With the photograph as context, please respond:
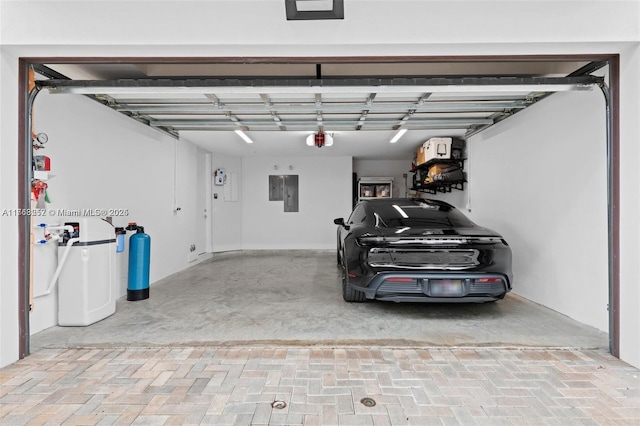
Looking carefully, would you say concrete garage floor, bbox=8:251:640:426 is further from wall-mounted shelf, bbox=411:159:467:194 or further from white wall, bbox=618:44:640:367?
wall-mounted shelf, bbox=411:159:467:194

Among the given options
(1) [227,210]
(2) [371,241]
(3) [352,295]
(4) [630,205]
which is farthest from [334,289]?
(1) [227,210]

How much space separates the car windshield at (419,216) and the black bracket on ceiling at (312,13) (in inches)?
77.7

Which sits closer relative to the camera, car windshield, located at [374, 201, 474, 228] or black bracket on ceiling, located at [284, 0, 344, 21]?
black bracket on ceiling, located at [284, 0, 344, 21]

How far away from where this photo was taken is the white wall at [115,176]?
289 centimetres

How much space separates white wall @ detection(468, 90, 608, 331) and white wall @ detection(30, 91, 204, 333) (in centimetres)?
509

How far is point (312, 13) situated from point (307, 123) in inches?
91.2

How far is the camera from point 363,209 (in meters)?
3.91

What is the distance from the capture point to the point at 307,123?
4395 mm

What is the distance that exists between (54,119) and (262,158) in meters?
5.01

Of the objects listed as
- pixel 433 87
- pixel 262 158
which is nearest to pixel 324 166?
pixel 262 158

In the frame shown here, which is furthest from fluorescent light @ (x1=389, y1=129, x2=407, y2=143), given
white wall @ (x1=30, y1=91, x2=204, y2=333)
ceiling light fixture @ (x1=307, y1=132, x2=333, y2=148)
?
white wall @ (x1=30, y1=91, x2=204, y2=333)

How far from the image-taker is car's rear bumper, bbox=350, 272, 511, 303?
2.71 m

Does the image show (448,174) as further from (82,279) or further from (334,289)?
(82,279)

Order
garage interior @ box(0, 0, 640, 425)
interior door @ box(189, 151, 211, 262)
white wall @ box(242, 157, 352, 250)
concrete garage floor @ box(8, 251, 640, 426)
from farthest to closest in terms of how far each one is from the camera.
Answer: white wall @ box(242, 157, 352, 250) < interior door @ box(189, 151, 211, 262) < garage interior @ box(0, 0, 640, 425) < concrete garage floor @ box(8, 251, 640, 426)
